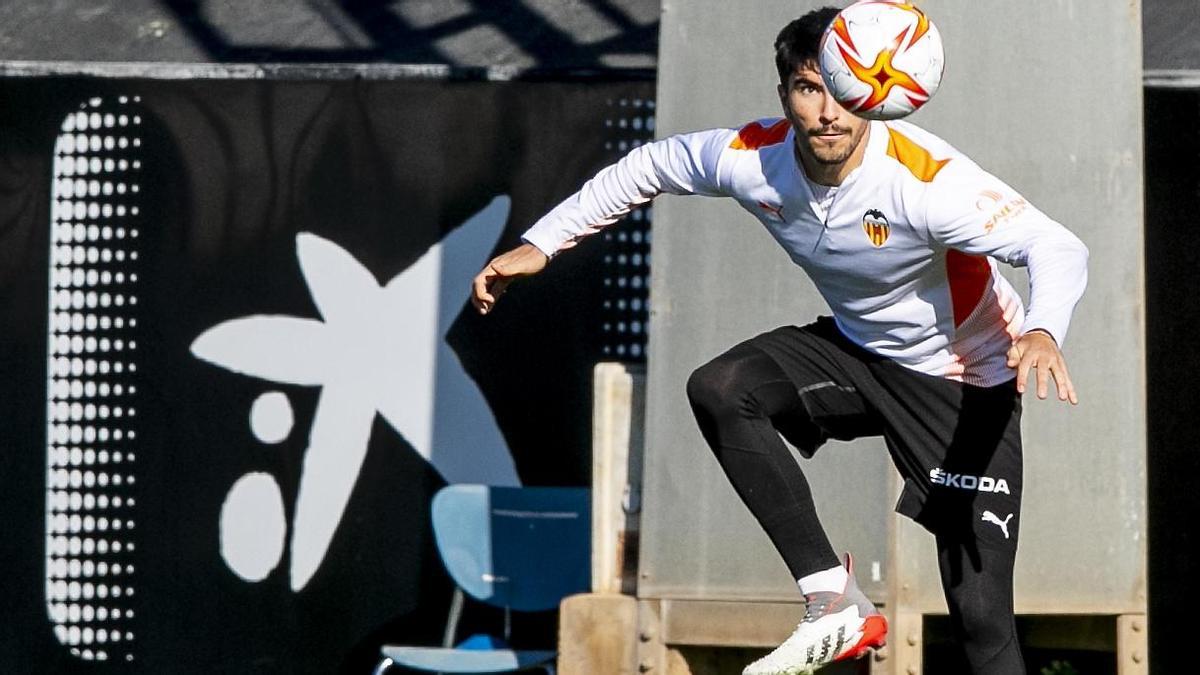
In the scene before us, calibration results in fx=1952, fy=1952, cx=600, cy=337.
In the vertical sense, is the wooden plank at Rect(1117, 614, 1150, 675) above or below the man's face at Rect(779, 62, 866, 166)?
below

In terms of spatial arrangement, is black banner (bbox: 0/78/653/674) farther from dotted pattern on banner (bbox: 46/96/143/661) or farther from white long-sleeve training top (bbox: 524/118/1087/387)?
white long-sleeve training top (bbox: 524/118/1087/387)

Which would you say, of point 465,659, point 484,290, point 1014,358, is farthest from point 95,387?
point 1014,358

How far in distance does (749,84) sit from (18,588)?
3371 millimetres

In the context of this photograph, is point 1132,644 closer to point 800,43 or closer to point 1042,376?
point 1042,376

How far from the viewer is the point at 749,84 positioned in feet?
20.7

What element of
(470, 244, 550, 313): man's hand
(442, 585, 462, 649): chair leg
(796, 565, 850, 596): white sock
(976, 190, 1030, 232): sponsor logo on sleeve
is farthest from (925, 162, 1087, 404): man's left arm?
(442, 585, 462, 649): chair leg

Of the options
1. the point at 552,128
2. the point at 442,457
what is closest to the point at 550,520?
the point at 442,457

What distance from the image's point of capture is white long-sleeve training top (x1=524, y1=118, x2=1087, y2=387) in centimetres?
454

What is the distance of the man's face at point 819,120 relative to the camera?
4551mm

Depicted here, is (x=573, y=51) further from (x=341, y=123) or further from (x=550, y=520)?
(x=550, y=520)

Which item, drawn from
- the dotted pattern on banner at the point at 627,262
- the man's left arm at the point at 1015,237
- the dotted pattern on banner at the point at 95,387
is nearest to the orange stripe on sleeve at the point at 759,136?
the man's left arm at the point at 1015,237

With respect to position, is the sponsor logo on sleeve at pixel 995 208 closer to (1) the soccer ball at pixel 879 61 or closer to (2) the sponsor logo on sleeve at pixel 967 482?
(1) the soccer ball at pixel 879 61

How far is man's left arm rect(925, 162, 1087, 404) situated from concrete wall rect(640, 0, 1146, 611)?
1652 millimetres

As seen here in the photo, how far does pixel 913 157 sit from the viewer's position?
184 inches
